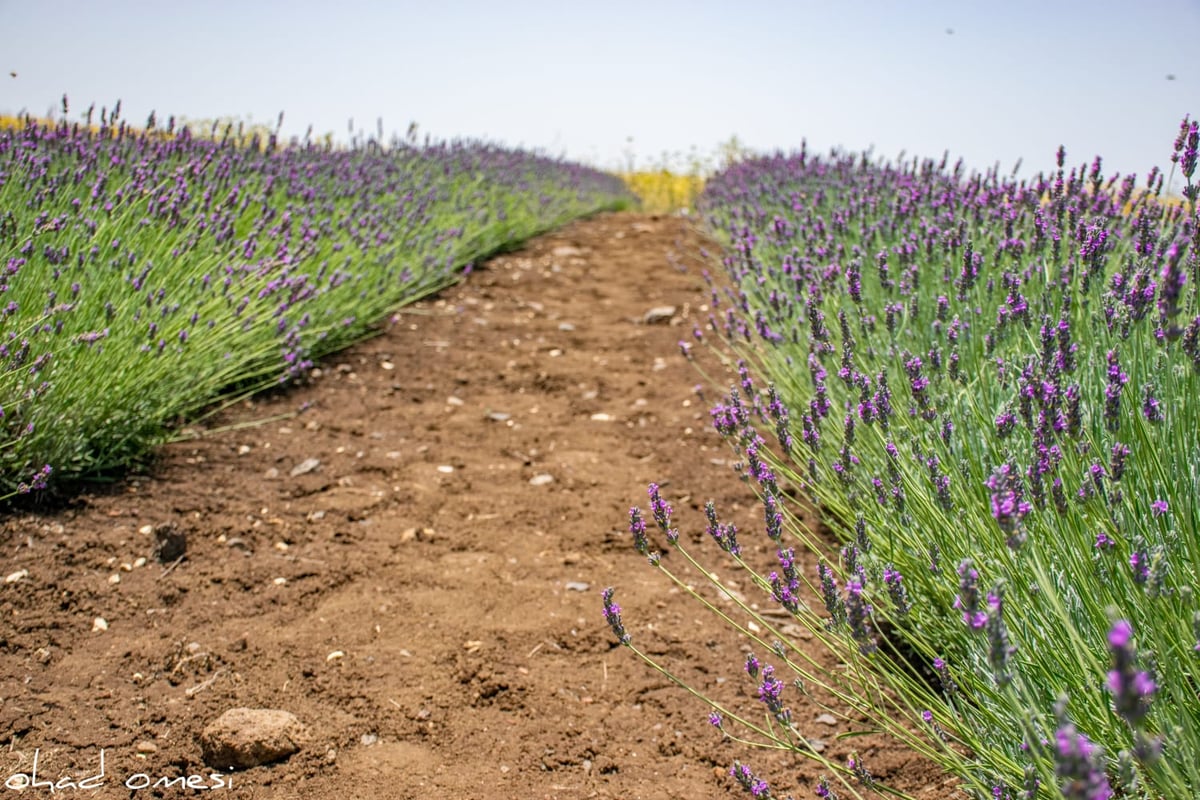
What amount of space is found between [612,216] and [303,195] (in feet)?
24.7

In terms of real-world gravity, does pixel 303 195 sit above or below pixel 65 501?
above

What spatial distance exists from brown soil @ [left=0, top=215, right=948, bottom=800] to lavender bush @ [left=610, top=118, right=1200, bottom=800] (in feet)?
1.09

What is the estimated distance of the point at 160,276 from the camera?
345 cm

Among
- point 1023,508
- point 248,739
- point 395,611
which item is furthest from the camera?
point 395,611

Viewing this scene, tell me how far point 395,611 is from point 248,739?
68cm

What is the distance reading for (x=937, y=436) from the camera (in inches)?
72.6

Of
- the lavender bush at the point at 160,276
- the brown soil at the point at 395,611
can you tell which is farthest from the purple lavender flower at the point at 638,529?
the lavender bush at the point at 160,276

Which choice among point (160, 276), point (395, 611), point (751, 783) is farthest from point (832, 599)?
point (160, 276)

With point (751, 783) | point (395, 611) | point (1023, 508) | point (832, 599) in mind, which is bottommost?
point (395, 611)

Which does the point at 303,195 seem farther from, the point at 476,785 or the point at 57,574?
the point at 476,785

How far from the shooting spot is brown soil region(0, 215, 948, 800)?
188 centimetres

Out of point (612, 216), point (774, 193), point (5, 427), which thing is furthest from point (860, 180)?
point (612, 216)

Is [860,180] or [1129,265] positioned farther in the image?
[860,180]

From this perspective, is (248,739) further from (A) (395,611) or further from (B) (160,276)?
(B) (160,276)
